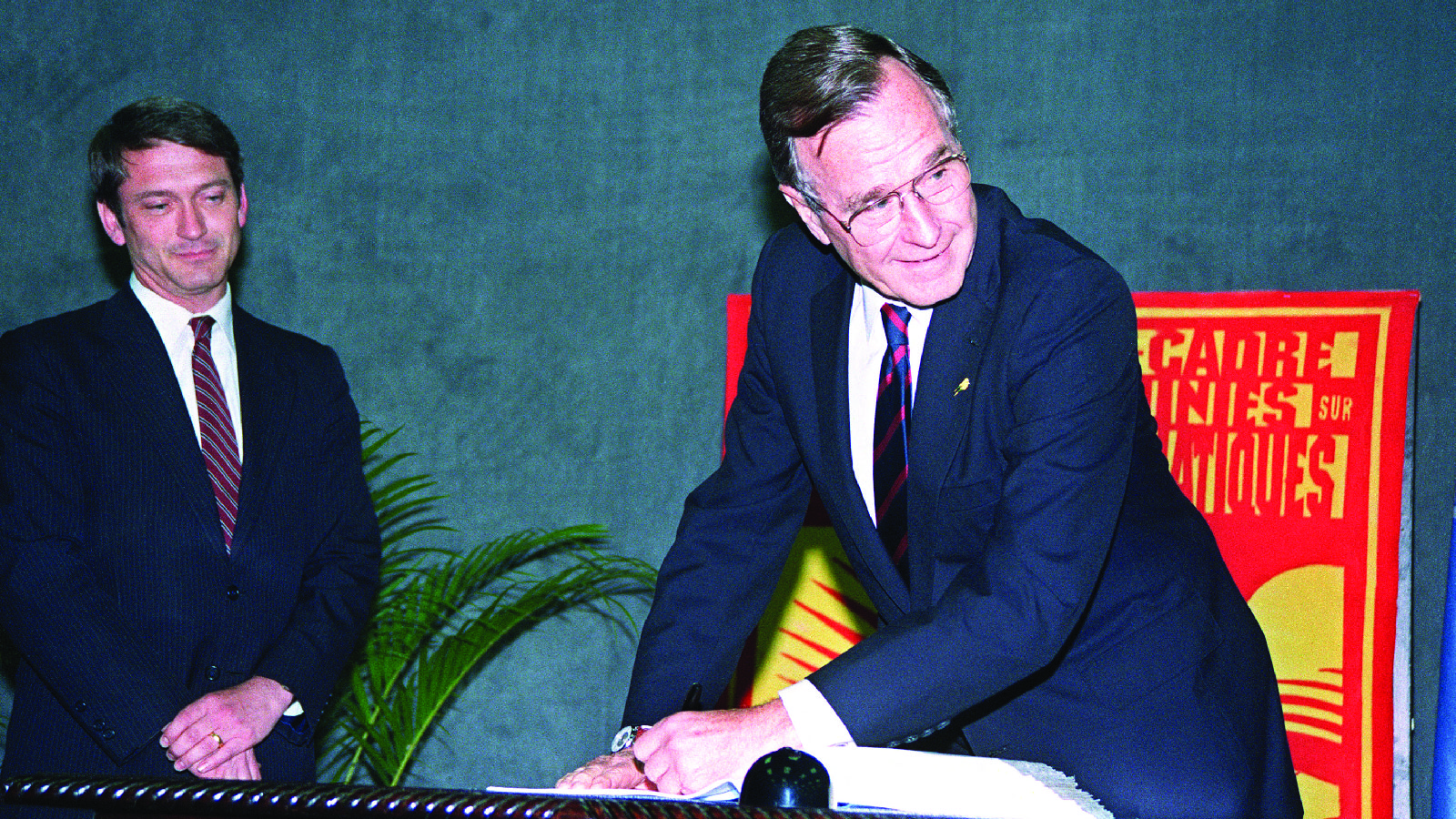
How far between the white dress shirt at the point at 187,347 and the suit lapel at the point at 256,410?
0.02 metres

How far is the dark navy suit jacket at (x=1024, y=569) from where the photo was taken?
137 cm

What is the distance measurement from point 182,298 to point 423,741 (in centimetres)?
143

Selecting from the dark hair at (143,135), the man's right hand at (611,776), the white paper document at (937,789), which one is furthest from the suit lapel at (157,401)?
the white paper document at (937,789)

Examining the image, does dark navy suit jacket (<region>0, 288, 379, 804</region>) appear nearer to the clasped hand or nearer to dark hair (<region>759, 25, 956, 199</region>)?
the clasped hand

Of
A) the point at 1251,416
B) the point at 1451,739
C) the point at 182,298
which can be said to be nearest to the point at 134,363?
the point at 182,298

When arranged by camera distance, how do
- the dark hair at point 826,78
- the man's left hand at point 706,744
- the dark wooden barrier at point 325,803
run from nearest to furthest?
the dark wooden barrier at point 325,803 < the man's left hand at point 706,744 < the dark hair at point 826,78

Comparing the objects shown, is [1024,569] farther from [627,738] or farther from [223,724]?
[223,724]

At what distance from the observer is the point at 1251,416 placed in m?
2.64

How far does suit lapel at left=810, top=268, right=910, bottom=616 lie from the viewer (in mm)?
1635

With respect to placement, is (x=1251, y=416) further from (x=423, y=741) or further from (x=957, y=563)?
(x=423, y=741)

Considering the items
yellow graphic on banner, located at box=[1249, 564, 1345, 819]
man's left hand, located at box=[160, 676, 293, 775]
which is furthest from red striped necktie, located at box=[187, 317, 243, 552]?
yellow graphic on banner, located at box=[1249, 564, 1345, 819]

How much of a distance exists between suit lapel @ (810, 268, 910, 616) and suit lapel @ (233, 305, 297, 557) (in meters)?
1.01

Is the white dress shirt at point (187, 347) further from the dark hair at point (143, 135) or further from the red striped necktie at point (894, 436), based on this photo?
Result: the red striped necktie at point (894, 436)

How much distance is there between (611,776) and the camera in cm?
132
